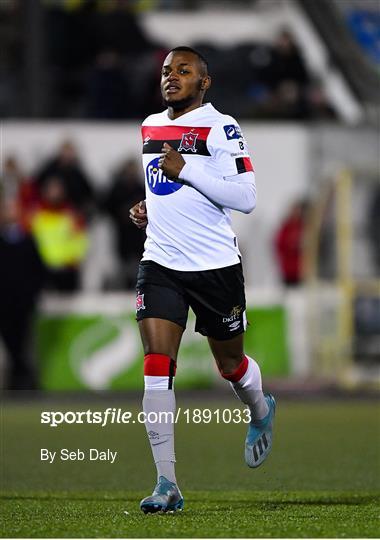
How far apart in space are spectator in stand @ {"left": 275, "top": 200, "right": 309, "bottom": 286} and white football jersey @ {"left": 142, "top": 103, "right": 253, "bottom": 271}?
12198 millimetres

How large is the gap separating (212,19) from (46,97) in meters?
3.23

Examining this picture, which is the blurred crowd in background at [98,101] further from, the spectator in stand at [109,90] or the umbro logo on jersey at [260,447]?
the umbro logo on jersey at [260,447]

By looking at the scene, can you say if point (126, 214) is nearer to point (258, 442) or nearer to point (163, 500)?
point (258, 442)

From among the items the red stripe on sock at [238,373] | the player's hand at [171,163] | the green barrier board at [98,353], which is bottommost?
the green barrier board at [98,353]

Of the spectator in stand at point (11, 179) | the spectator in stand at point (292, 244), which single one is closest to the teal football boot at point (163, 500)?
the spectator in stand at point (11, 179)

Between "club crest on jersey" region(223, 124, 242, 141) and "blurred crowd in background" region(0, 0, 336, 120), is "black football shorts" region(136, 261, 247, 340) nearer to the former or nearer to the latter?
"club crest on jersey" region(223, 124, 242, 141)

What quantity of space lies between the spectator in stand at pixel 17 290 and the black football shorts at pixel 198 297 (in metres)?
10.7

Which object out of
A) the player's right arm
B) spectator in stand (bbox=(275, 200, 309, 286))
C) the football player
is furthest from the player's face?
spectator in stand (bbox=(275, 200, 309, 286))

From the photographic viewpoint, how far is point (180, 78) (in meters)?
7.45

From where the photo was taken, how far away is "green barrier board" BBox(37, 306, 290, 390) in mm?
18703

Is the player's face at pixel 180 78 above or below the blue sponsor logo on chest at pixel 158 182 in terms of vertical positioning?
above

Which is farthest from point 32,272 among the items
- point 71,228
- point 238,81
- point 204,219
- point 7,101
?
point 204,219

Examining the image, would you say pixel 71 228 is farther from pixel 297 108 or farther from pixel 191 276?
pixel 191 276

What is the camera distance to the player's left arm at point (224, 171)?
7.32 m
